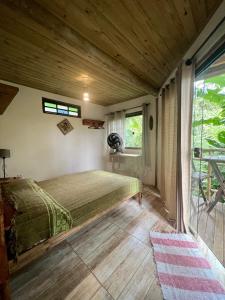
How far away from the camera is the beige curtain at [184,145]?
6.05 ft

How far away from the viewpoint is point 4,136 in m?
2.83

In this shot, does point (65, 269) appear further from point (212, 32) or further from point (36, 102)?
point (36, 102)

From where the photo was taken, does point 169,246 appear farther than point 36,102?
No

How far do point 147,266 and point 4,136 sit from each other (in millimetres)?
3312

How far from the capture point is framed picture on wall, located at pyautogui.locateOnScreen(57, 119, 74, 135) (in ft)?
12.2

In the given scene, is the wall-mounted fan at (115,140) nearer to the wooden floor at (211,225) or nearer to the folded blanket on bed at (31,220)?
the wooden floor at (211,225)

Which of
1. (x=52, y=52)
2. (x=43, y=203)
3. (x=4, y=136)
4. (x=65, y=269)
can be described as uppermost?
(x=52, y=52)

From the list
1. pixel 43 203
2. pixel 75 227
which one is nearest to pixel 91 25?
pixel 43 203

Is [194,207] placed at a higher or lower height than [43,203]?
lower

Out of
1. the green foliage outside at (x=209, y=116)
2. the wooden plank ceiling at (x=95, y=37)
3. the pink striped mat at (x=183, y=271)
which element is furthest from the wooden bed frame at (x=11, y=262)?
the green foliage outside at (x=209, y=116)

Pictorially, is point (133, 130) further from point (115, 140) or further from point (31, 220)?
point (31, 220)

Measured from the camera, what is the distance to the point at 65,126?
3.82 m

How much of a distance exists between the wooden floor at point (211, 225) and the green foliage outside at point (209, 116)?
418 mm

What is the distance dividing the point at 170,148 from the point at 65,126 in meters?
2.80
